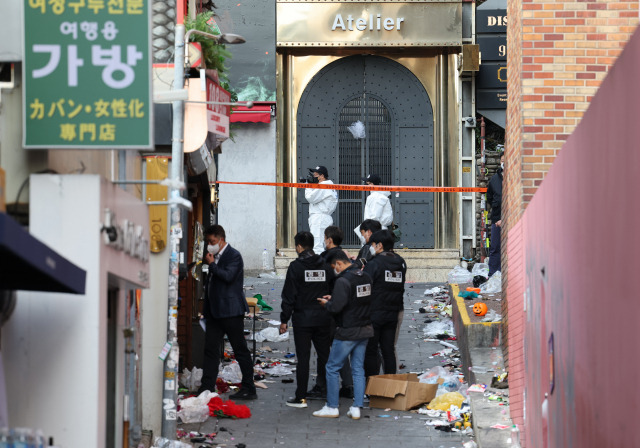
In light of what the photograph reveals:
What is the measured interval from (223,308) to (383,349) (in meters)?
2.13

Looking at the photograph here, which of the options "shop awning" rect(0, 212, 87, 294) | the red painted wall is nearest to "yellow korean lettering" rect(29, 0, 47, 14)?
"shop awning" rect(0, 212, 87, 294)

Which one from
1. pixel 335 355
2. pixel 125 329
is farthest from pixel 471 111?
pixel 125 329

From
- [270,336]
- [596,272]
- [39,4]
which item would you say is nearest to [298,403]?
[270,336]

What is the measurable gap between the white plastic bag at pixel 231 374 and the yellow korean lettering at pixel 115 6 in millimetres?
7816

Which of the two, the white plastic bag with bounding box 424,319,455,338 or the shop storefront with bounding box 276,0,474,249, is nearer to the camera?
the white plastic bag with bounding box 424,319,455,338

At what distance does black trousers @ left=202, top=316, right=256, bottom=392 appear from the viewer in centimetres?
1189

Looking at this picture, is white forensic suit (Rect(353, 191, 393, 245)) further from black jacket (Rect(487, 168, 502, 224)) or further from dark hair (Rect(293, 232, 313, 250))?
dark hair (Rect(293, 232, 313, 250))

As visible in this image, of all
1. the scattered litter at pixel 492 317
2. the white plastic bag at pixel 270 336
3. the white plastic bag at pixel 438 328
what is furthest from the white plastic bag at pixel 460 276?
the scattered litter at pixel 492 317

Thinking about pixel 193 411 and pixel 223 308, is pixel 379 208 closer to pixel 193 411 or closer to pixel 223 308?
pixel 223 308

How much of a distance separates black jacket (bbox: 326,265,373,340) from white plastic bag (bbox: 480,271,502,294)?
479 centimetres

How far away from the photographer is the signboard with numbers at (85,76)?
19.8ft

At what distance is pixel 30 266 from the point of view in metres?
4.88

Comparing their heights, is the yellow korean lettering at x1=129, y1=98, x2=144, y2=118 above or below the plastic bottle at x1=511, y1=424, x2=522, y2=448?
above

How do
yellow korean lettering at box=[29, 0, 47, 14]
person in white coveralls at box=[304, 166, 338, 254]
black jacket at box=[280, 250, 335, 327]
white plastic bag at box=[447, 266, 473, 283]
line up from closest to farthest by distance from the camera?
yellow korean lettering at box=[29, 0, 47, 14] → black jacket at box=[280, 250, 335, 327] → white plastic bag at box=[447, 266, 473, 283] → person in white coveralls at box=[304, 166, 338, 254]
